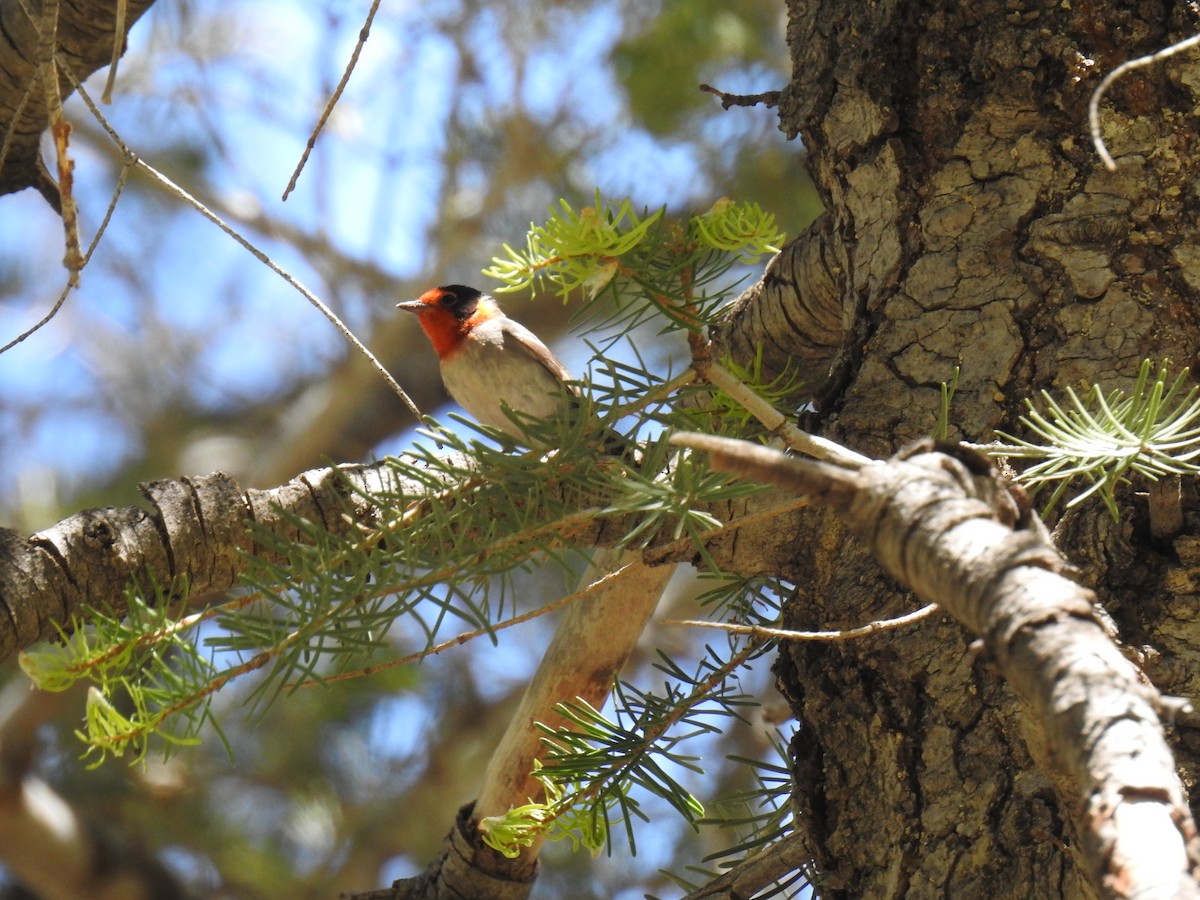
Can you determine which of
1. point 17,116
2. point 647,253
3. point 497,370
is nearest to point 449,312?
point 497,370

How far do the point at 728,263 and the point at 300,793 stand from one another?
4979mm

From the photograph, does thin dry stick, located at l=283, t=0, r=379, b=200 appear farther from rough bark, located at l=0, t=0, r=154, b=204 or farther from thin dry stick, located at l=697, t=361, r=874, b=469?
rough bark, located at l=0, t=0, r=154, b=204

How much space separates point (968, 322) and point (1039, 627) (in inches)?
42.3

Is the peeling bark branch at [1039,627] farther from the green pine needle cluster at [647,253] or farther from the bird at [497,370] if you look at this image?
the bird at [497,370]

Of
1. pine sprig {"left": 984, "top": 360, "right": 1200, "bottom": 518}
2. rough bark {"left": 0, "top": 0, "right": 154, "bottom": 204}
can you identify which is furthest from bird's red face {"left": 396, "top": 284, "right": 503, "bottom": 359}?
pine sprig {"left": 984, "top": 360, "right": 1200, "bottom": 518}

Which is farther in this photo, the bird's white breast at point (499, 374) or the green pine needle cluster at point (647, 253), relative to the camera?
the bird's white breast at point (499, 374)

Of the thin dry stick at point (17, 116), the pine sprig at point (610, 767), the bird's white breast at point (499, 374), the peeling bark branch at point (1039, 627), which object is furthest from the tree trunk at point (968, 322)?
the thin dry stick at point (17, 116)

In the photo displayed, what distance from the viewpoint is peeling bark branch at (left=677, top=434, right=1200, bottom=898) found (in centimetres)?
68

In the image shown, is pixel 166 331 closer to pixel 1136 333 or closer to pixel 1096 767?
pixel 1136 333

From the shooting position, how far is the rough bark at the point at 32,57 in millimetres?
2281

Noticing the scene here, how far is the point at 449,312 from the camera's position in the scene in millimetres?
3340

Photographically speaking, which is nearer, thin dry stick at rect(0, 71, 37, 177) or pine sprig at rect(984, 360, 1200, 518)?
pine sprig at rect(984, 360, 1200, 518)

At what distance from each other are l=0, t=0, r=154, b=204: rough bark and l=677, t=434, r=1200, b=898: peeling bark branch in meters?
1.94

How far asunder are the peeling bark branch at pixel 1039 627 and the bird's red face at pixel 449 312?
93.8 inches
